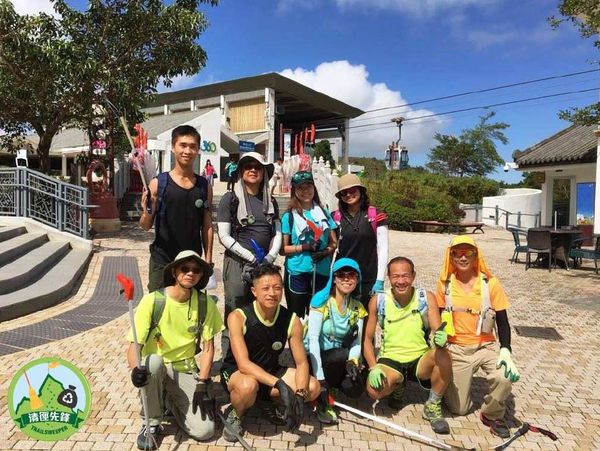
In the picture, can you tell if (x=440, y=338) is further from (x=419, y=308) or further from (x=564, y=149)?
(x=564, y=149)

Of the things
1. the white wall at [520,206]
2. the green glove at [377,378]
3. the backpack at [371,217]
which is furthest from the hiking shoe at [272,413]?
the white wall at [520,206]

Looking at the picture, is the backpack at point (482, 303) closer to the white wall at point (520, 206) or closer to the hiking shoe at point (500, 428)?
the hiking shoe at point (500, 428)

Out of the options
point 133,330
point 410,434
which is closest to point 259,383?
point 133,330

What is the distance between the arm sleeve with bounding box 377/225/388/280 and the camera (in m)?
3.96

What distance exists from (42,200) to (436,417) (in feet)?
32.1

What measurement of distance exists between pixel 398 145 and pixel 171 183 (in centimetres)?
3812

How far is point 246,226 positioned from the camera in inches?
144

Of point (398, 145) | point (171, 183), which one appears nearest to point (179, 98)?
point (398, 145)

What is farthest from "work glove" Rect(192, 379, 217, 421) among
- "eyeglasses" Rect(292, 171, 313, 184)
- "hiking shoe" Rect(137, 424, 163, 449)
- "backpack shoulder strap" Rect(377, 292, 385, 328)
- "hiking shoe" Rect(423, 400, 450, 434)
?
"eyeglasses" Rect(292, 171, 313, 184)

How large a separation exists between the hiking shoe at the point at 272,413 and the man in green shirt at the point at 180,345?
1.26 ft

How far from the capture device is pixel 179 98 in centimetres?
4059

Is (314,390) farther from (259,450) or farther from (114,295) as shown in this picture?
(114,295)

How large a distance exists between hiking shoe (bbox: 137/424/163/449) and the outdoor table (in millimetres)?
9844

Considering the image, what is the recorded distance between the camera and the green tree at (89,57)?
36.4 feet
